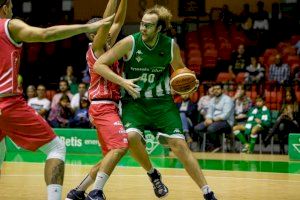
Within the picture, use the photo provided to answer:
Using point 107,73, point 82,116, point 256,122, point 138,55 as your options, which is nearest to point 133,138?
point 107,73

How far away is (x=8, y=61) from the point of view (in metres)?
6.91

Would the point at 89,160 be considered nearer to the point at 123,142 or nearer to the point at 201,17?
the point at 123,142

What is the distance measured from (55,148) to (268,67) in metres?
14.4

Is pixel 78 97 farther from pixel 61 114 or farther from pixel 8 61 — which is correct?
pixel 8 61

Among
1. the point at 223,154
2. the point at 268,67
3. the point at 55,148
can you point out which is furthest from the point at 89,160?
the point at 55,148

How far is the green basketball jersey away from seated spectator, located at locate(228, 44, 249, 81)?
1218 cm

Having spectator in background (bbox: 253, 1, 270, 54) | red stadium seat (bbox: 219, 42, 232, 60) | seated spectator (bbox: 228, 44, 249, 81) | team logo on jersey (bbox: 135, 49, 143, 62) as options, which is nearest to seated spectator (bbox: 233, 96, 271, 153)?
seated spectator (bbox: 228, 44, 249, 81)

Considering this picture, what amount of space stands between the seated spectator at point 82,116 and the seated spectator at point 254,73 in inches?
169

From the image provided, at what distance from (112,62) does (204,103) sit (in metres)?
10.6

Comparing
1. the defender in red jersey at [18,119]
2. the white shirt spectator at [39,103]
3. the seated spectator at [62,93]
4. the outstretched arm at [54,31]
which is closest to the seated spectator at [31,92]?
the white shirt spectator at [39,103]

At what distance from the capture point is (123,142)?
8.15m

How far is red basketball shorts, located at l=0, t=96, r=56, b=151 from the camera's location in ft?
22.6

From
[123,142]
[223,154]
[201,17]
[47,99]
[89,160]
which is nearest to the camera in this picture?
[123,142]

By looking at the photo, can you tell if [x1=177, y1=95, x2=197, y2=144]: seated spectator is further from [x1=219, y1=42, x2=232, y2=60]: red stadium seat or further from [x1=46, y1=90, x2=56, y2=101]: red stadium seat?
[x1=46, y1=90, x2=56, y2=101]: red stadium seat
